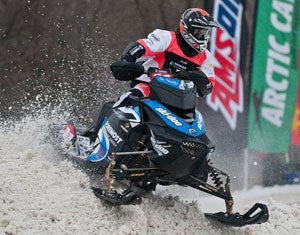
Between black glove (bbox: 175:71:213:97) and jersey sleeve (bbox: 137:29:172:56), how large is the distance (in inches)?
14.0

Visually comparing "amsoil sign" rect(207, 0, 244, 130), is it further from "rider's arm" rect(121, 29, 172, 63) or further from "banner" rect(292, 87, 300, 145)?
"rider's arm" rect(121, 29, 172, 63)

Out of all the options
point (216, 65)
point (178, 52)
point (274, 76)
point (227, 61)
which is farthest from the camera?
point (274, 76)

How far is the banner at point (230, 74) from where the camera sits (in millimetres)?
10750

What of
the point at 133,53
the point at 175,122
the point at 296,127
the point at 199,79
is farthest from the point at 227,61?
the point at 175,122

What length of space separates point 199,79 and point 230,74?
17.0ft

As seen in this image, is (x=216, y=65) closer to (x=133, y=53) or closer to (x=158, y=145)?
(x=133, y=53)

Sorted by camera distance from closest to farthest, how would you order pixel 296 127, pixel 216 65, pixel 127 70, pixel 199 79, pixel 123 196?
pixel 123 196, pixel 127 70, pixel 199 79, pixel 216 65, pixel 296 127

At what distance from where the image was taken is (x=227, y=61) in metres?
10.9

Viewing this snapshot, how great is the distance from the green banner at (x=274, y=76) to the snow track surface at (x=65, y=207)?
13.5ft

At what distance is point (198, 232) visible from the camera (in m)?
5.69

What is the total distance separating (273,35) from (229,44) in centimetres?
103

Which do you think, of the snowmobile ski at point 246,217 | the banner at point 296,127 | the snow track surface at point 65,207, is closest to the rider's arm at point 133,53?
the snow track surface at point 65,207

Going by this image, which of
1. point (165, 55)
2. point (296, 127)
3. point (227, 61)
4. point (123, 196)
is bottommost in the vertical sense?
point (296, 127)

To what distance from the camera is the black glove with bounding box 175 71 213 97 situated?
573 centimetres
